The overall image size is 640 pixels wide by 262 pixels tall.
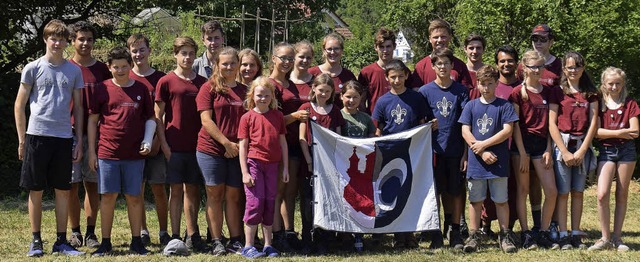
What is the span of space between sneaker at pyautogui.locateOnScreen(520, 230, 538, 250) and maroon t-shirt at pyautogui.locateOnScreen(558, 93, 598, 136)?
1.05m

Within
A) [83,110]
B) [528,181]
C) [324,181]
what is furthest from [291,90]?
[528,181]

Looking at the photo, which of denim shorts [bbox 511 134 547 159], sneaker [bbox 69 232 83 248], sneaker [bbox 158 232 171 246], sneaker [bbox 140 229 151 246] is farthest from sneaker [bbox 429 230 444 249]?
sneaker [bbox 69 232 83 248]

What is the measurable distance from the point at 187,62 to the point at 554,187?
366cm

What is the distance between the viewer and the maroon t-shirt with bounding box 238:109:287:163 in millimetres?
7113

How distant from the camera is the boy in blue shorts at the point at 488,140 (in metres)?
7.50

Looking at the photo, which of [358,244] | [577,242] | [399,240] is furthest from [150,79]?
[577,242]

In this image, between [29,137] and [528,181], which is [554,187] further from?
[29,137]

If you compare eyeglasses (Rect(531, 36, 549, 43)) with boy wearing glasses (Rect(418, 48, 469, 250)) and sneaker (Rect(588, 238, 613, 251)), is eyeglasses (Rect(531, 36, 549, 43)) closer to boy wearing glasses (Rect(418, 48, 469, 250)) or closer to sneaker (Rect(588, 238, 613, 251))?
boy wearing glasses (Rect(418, 48, 469, 250))

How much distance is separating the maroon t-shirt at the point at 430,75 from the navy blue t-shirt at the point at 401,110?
640 mm

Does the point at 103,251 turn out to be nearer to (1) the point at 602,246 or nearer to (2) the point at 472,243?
(2) the point at 472,243

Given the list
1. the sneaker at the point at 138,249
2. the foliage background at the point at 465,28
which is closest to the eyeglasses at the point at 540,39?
the sneaker at the point at 138,249

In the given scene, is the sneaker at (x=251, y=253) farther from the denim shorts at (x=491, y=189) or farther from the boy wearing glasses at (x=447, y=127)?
the denim shorts at (x=491, y=189)

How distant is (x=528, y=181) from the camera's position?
7.92 metres

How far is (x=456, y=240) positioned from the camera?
7.73m
